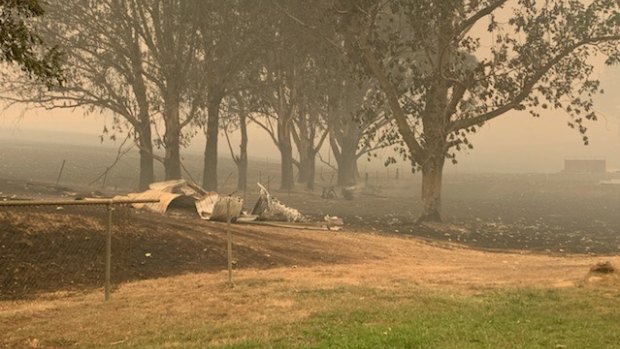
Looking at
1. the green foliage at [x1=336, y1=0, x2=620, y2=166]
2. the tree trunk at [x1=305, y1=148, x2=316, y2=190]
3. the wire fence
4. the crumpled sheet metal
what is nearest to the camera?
the wire fence

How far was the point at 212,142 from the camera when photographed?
136 ft

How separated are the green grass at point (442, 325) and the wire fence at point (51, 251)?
13.9 ft

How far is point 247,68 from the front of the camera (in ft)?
145

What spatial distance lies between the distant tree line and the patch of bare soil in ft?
28.4

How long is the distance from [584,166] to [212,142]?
59.9 metres

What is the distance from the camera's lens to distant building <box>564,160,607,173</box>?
86.6 meters

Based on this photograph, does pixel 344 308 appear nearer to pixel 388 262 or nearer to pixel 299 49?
pixel 388 262

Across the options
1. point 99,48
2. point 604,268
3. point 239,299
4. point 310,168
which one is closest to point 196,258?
point 239,299

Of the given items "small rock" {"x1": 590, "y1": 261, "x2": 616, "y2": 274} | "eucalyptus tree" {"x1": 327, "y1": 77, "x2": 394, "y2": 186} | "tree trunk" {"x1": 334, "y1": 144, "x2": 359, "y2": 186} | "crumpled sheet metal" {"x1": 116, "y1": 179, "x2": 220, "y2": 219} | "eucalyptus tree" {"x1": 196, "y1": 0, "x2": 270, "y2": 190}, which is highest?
"eucalyptus tree" {"x1": 196, "y1": 0, "x2": 270, "y2": 190}

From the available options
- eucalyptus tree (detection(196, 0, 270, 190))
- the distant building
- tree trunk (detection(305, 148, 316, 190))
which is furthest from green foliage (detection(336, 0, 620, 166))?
the distant building

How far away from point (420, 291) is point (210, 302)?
3.90 m

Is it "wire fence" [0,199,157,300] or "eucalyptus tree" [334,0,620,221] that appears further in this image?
"eucalyptus tree" [334,0,620,221]

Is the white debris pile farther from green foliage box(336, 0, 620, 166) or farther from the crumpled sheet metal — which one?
green foliage box(336, 0, 620, 166)

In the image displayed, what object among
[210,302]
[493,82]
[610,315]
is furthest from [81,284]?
[493,82]
